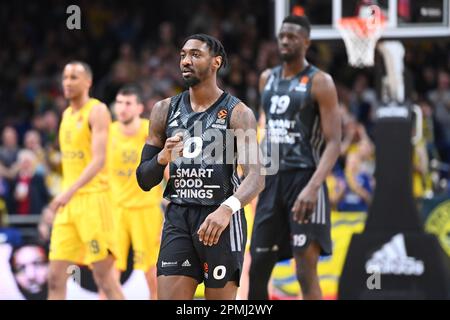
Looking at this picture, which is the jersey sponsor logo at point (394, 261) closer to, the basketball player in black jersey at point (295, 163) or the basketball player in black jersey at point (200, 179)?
the basketball player in black jersey at point (295, 163)

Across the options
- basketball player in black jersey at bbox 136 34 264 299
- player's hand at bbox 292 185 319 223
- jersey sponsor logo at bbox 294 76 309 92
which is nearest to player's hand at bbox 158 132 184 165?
basketball player in black jersey at bbox 136 34 264 299

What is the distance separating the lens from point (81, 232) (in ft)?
34.9

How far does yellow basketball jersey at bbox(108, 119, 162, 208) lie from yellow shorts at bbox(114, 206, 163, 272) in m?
0.08

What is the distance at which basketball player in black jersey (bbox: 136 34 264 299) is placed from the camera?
7352 mm

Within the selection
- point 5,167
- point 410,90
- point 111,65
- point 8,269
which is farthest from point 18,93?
point 410,90

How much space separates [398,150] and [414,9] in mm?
2346

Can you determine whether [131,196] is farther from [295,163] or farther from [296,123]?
[296,123]

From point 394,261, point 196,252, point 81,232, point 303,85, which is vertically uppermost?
point 303,85

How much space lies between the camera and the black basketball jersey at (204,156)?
24.4 ft

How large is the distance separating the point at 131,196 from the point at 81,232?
1408 millimetres

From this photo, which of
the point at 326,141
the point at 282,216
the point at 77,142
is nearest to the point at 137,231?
the point at 77,142

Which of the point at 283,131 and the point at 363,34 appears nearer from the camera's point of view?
the point at 283,131

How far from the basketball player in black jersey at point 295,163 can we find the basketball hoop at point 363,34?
3619 mm
